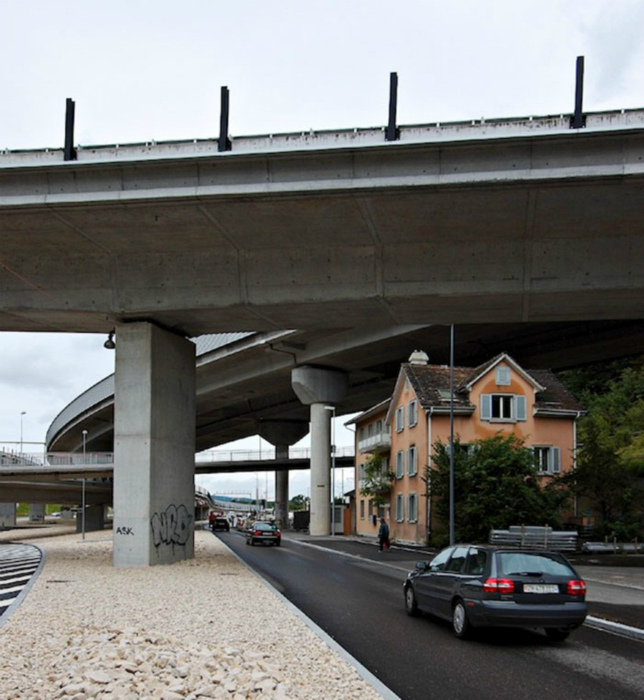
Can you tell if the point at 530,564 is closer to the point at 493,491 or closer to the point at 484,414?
the point at 493,491

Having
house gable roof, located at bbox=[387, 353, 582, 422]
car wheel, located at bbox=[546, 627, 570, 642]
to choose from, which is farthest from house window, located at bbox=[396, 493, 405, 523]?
Answer: car wheel, located at bbox=[546, 627, 570, 642]

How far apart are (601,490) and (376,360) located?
844 inches

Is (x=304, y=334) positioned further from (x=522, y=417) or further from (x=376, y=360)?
(x=522, y=417)

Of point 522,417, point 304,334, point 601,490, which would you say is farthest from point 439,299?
point 304,334

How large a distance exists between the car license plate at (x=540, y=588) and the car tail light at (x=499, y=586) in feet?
0.70

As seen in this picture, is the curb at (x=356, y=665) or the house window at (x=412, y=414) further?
the house window at (x=412, y=414)

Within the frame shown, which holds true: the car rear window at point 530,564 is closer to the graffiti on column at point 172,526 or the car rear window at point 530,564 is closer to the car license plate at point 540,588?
the car license plate at point 540,588

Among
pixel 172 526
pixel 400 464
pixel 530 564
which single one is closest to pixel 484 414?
pixel 400 464

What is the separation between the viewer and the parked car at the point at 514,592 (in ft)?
39.3

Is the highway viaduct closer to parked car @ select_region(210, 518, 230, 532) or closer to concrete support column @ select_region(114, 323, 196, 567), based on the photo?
concrete support column @ select_region(114, 323, 196, 567)

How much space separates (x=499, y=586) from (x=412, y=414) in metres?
36.5

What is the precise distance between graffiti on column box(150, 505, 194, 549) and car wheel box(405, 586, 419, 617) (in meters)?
10.6

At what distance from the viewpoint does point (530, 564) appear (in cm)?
1248

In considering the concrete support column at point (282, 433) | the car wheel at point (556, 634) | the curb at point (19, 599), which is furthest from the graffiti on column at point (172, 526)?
the concrete support column at point (282, 433)
